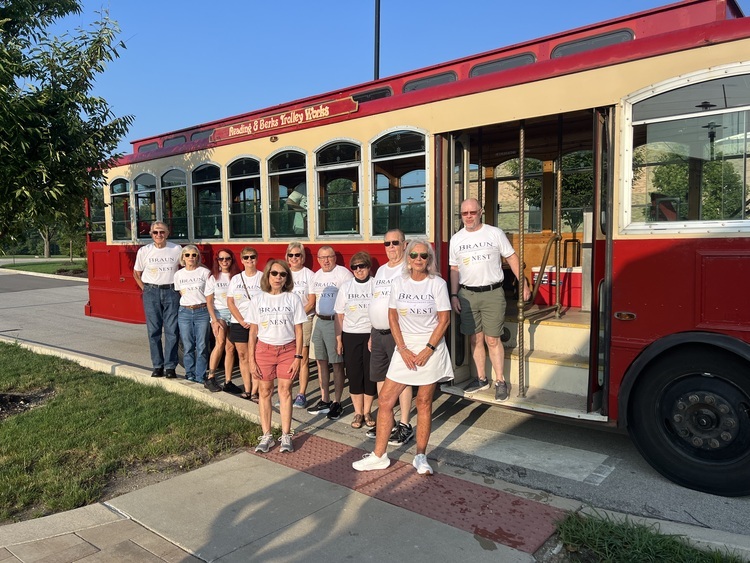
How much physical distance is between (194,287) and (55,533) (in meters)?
2.98

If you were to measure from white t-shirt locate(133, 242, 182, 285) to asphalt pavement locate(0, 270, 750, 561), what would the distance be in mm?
2436

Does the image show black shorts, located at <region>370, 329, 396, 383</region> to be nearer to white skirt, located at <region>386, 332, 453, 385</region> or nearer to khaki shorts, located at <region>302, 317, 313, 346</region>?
white skirt, located at <region>386, 332, 453, 385</region>

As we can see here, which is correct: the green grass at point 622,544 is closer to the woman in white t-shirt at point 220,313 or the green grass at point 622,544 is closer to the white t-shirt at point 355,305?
the white t-shirt at point 355,305

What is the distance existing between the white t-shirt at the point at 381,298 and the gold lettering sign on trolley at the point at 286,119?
6.45ft

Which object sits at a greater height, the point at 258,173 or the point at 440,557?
the point at 258,173

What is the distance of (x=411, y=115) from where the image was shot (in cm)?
501

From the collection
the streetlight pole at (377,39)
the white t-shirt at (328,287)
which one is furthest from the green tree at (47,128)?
the streetlight pole at (377,39)

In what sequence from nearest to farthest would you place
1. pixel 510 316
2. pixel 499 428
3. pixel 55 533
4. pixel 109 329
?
pixel 55 533 → pixel 499 428 → pixel 510 316 → pixel 109 329

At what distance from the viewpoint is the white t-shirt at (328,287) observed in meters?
5.10

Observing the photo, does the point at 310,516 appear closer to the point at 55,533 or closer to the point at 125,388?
the point at 55,533

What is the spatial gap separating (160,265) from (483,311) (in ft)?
11.9

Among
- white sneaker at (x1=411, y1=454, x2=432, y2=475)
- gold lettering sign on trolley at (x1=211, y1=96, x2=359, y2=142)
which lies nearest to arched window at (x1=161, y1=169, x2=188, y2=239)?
gold lettering sign on trolley at (x1=211, y1=96, x2=359, y2=142)

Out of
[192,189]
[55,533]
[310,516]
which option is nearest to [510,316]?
[310,516]

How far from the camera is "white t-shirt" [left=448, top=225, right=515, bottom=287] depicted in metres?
4.43
